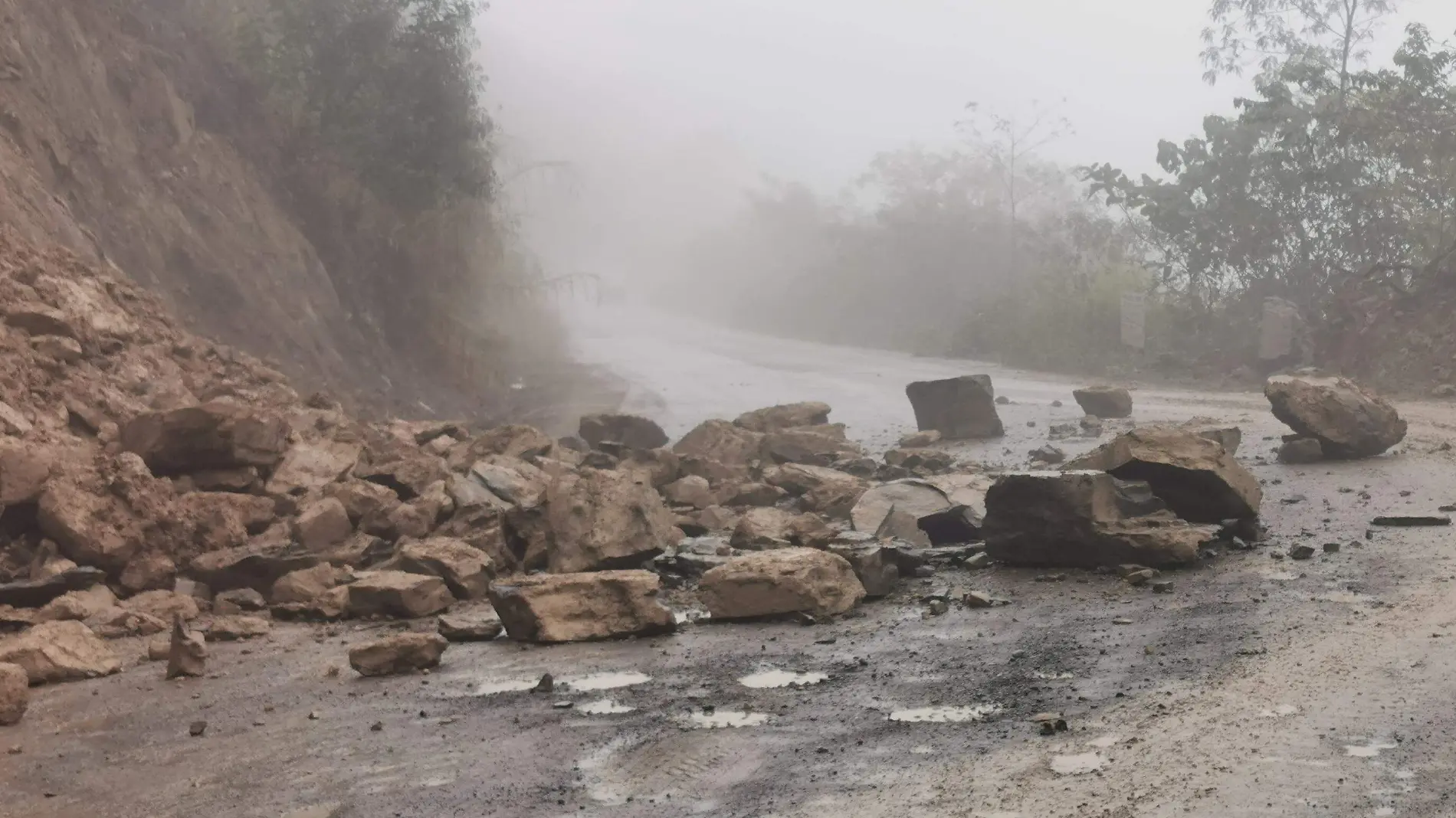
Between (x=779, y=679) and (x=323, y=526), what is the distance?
13.3ft

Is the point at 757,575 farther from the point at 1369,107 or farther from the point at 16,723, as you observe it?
the point at 1369,107

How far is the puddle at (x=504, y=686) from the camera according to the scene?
495cm

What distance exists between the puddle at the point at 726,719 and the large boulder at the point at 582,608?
4.50ft

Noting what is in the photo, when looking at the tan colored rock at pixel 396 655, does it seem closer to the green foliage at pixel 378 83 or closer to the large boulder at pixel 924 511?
the large boulder at pixel 924 511

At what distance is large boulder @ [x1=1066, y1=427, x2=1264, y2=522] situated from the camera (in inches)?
293

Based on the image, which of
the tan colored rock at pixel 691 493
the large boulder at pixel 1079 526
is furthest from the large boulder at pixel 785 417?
the large boulder at pixel 1079 526

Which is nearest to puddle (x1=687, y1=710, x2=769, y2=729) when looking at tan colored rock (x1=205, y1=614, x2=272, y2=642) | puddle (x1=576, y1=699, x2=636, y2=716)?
puddle (x1=576, y1=699, x2=636, y2=716)

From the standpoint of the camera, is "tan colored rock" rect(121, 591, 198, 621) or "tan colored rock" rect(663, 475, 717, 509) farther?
"tan colored rock" rect(663, 475, 717, 509)

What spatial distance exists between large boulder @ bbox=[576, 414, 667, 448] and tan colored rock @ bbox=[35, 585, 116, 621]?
23.2 ft

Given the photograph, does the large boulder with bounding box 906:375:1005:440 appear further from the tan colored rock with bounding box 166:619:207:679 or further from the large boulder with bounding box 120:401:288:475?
the tan colored rock with bounding box 166:619:207:679

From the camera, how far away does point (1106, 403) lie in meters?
14.8

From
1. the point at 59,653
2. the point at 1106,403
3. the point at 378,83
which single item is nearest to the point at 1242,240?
the point at 1106,403

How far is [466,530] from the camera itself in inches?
314

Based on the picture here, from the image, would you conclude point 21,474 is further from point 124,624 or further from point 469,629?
point 469,629
